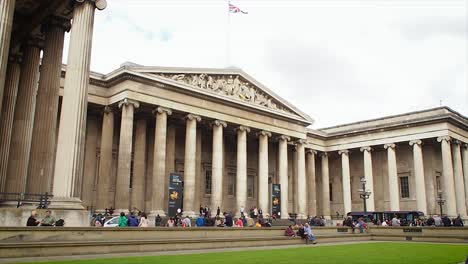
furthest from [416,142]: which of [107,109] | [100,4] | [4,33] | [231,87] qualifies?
[4,33]

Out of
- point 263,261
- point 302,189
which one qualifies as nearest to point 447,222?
point 302,189

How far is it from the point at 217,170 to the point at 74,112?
831 inches

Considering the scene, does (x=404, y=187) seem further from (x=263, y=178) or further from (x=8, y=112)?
(x=8, y=112)

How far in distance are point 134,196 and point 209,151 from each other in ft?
39.9

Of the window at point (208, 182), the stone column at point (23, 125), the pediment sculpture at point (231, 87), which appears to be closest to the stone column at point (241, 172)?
the pediment sculpture at point (231, 87)

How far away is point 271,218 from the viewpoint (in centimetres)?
3859

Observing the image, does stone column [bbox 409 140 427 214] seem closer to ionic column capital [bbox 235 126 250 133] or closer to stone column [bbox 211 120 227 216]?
ionic column capital [bbox 235 126 250 133]

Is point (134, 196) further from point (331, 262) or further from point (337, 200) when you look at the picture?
point (337, 200)

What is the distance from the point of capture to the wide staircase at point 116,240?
13.1 metres

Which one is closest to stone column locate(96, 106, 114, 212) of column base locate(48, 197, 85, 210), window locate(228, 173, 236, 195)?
window locate(228, 173, 236, 195)

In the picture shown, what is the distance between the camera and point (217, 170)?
36.8 metres

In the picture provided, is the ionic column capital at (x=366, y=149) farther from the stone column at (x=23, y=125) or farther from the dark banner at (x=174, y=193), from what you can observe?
the stone column at (x=23, y=125)

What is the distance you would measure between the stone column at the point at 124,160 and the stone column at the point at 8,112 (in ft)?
35.2

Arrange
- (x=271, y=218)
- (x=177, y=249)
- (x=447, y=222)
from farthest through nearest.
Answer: (x=271, y=218)
(x=447, y=222)
(x=177, y=249)
